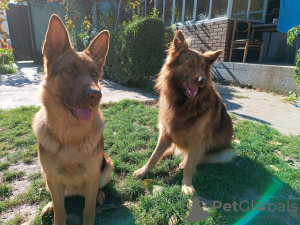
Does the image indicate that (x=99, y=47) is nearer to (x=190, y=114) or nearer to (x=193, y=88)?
(x=193, y=88)

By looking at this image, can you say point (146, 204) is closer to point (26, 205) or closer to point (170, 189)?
point (170, 189)

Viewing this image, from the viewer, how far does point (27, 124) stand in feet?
14.5

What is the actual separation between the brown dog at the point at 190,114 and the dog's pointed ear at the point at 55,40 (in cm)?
158

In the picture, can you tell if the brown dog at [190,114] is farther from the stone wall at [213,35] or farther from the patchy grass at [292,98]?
the stone wall at [213,35]

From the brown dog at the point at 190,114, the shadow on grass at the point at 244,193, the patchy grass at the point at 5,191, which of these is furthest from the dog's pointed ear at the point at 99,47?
the patchy grass at the point at 5,191

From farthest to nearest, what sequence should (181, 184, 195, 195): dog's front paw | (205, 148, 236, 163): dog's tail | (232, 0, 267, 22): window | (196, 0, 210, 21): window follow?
(196, 0, 210, 21): window → (232, 0, 267, 22): window → (205, 148, 236, 163): dog's tail → (181, 184, 195, 195): dog's front paw

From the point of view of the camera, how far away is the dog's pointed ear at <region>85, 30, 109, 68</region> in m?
2.32

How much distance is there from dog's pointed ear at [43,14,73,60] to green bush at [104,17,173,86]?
5337 millimetres

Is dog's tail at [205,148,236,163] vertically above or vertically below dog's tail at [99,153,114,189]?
below

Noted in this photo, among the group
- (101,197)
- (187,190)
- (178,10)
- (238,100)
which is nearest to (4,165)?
(101,197)

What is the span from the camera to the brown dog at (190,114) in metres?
2.92

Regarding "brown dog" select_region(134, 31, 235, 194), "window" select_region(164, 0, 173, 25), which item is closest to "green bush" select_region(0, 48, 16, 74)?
"window" select_region(164, 0, 173, 25)

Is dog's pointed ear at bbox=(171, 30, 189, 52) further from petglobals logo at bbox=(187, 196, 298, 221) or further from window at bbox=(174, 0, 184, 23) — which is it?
window at bbox=(174, 0, 184, 23)

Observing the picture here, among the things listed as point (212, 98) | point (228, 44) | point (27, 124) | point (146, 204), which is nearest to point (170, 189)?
point (146, 204)
